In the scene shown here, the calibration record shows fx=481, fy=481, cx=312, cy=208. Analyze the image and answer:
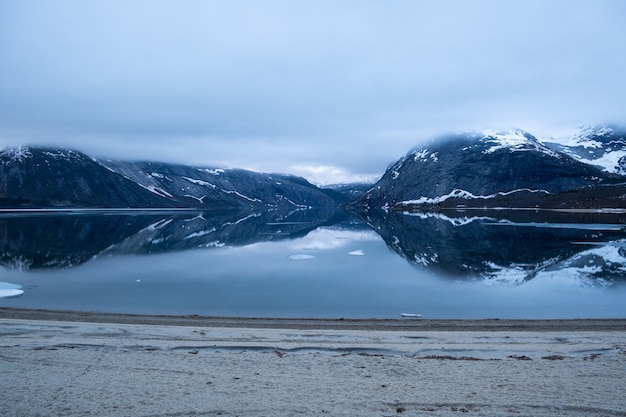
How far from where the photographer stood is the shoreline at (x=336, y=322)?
19.2m

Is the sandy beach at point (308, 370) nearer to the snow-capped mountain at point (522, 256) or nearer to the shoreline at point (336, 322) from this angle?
the shoreline at point (336, 322)

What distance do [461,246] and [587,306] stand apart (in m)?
32.2

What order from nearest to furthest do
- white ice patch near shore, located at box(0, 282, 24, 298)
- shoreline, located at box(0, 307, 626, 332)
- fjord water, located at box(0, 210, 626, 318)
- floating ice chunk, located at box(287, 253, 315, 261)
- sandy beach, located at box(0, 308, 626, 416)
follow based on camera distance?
1. sandy beach, located at box(0, 308, 626, 416)
2. shoreline, located at box(0, 307, 626, 332)
3. fjord water, located at box(0, 210, 626, 318)
4. white ice patch near shore, located at box(0, 282, 24, 298)
5. floating ice chunk, located at box(287, 253, 315, 261)

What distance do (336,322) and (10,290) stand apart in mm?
20336

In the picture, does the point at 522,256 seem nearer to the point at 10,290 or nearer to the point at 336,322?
the point at 336,322

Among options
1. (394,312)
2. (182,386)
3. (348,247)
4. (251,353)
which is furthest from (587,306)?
(348,247)

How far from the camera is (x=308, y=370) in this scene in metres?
12.4

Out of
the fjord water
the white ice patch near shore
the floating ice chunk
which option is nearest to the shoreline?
the fjord water

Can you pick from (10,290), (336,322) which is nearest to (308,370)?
(336,322)

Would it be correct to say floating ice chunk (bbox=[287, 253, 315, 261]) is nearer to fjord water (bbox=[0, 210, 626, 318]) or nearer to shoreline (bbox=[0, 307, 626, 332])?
fjord water (bbox=[0, 210, 626, 318])

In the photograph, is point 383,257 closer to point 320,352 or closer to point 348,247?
point 348,247

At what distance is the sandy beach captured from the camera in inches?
377

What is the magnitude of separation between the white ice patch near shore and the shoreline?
222 inches

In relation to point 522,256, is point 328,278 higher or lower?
lower
